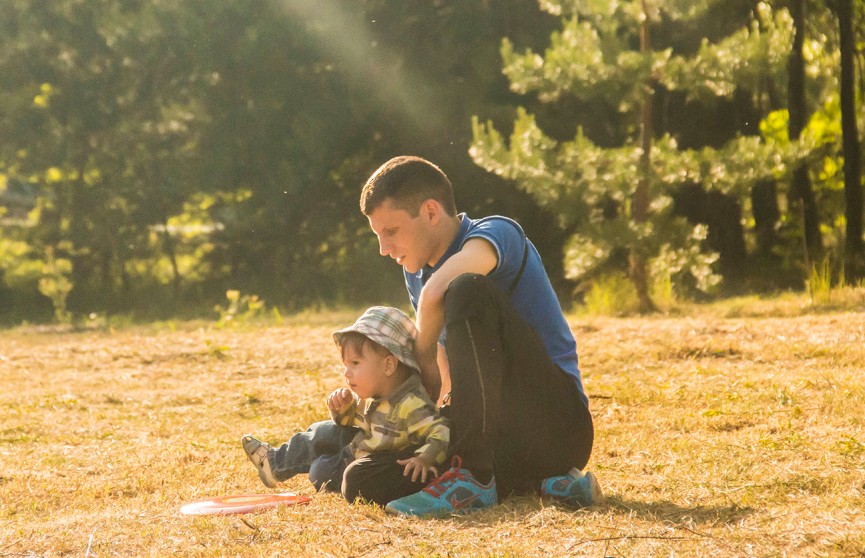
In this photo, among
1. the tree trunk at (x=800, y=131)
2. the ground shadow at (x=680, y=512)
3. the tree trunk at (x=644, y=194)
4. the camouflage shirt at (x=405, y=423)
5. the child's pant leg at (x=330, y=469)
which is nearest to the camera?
the ground shadow at (x=680, y=512)

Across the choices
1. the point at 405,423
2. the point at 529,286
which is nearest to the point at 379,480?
the point at 405,423

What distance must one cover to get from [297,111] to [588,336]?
8.13m

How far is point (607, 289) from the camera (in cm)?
Answer: 1255

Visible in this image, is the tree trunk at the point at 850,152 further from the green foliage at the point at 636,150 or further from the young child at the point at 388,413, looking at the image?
→ the young child at the point at 388,413

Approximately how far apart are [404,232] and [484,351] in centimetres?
63

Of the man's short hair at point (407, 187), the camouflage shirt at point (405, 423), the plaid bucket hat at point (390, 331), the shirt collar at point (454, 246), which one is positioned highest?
the man's short hair at point (407, 187)

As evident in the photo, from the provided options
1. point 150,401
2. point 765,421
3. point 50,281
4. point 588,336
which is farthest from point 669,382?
point 50,281

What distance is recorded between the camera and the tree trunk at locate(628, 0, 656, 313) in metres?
12.0

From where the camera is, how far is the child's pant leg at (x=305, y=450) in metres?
4.70

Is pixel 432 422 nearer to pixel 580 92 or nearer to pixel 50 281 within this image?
pixel 580 92

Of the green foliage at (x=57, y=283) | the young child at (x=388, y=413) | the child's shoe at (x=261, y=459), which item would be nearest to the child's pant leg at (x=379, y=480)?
the young child at (x=388, y=413)

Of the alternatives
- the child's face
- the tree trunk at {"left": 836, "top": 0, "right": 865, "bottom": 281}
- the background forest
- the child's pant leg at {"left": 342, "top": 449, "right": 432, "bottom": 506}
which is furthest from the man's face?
the tree trunk at {"left": 836, "top": 0, "right": 865, "bottom": 281}

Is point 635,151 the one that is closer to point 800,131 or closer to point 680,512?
point 800,131

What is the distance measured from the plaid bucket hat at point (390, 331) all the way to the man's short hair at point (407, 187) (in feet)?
1.24
